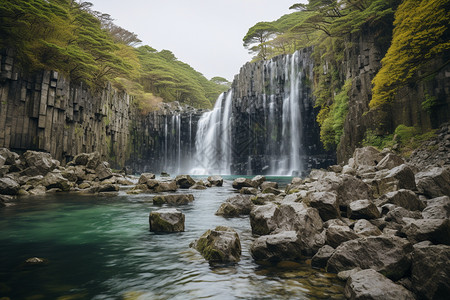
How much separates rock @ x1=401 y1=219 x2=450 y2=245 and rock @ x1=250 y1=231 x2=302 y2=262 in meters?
1.74

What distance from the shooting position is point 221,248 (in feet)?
15.3

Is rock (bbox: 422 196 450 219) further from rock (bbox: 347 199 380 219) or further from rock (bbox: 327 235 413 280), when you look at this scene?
rock (bbox: 327 235 413 280)

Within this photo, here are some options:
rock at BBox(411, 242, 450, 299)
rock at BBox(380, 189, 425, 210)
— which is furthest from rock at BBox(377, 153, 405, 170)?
rock at BBox(411, 242, 450, 299)

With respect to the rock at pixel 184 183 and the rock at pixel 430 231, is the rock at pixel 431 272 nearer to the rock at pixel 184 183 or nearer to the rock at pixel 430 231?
the rock at pixel 430 231

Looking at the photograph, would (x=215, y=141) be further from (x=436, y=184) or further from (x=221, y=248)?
(x=221, y=248)

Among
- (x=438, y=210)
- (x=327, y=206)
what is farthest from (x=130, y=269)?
(x=438, y=210)

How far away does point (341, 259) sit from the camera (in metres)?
3.92

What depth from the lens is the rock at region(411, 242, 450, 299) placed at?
284 centimetres

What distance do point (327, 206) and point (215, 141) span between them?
3585cm

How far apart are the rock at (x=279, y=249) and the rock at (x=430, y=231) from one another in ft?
5.70

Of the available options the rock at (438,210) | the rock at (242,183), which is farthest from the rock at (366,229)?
the rock at (242,183)

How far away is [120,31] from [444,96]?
1710 inches

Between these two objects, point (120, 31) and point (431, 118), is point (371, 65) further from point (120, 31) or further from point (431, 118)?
point (120, 31)

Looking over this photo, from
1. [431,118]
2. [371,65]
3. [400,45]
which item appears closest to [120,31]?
[371,65]
